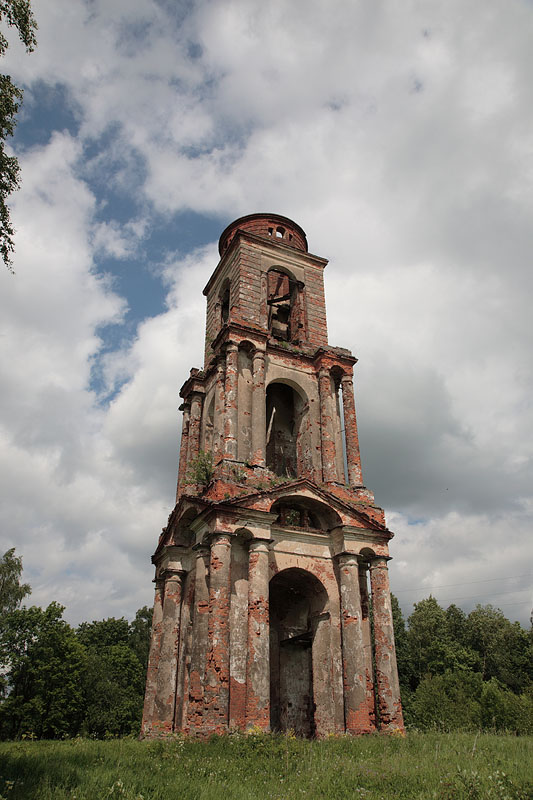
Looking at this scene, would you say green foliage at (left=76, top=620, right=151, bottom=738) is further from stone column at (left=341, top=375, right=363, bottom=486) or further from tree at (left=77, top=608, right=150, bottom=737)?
stone column at (left=341, top=375, right=363, bottom=486)

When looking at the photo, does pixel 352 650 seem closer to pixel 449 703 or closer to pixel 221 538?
pixel 221 538

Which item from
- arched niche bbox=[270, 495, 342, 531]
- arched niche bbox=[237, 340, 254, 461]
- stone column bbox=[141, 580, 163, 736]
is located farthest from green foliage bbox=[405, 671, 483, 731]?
arched niche bbox=[237, 340, 254, 461]

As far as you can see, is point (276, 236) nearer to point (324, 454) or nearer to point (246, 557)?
point (324, 454)

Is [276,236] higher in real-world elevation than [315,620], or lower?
higher

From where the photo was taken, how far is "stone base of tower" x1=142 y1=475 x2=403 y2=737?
12.1m

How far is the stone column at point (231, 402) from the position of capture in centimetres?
1566

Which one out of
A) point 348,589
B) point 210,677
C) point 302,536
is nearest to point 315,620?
point 348,589

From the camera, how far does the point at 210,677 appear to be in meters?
11.8

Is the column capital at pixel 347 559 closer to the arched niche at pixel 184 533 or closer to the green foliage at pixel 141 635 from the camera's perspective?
the arched niche at pixel 184 533

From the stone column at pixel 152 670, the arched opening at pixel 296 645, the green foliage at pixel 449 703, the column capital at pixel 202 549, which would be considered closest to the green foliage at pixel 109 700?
the green foliage at pixel 449 703

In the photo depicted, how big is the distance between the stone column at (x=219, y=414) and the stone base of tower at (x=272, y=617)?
193 centimetres

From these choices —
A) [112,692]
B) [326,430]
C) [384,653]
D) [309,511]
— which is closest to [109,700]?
[112,692]

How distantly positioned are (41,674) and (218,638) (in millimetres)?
22005

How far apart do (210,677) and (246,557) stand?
2.99 metres
